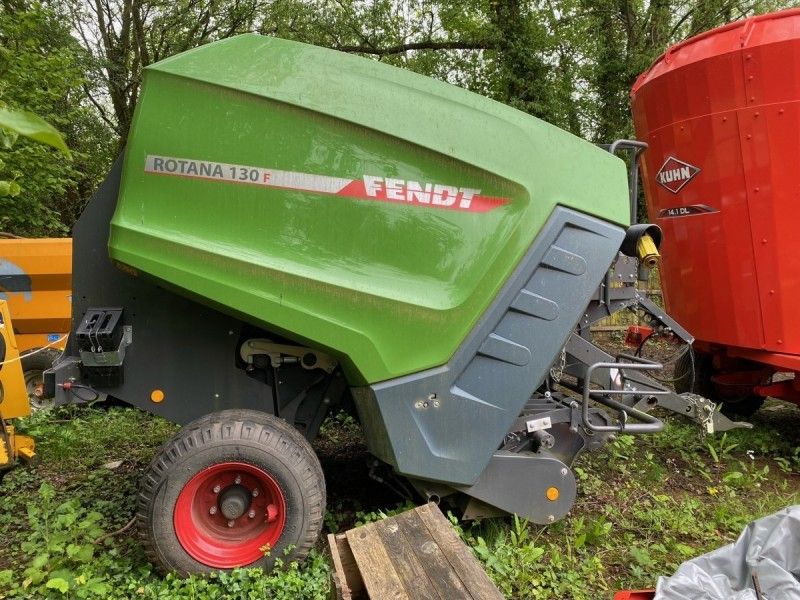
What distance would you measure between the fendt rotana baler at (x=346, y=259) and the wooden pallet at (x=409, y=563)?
1.02 feet

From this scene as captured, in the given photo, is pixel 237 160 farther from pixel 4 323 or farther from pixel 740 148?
pixel 740 148

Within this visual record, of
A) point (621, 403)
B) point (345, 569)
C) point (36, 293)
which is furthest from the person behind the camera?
point (36, 293)

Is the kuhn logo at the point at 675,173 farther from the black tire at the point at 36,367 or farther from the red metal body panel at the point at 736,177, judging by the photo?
the black tire at the point at 36,367

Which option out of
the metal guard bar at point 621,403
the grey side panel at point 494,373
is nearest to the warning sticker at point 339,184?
the grey side panel at point 494,373

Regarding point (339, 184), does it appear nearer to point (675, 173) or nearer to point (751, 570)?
point (751, 570)

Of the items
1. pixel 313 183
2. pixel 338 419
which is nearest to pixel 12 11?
pixel 338 419

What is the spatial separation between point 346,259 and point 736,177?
279 centimetres

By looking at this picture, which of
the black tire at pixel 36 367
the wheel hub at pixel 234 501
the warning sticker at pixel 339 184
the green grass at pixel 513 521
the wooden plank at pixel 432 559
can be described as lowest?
the black tire at pixel 36 367

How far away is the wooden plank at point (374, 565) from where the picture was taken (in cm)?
193

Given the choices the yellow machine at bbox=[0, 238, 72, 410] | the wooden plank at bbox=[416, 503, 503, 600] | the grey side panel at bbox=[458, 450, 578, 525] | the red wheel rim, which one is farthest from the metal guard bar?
the yellow machine at bbox=[0, 238, 72, 410]

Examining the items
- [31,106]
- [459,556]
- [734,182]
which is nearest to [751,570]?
[459,556]

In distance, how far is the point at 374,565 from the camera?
6.77 ft

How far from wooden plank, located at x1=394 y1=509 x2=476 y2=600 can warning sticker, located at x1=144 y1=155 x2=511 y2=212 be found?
4.27 feet

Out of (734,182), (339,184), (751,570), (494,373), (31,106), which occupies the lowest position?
(751,570)
